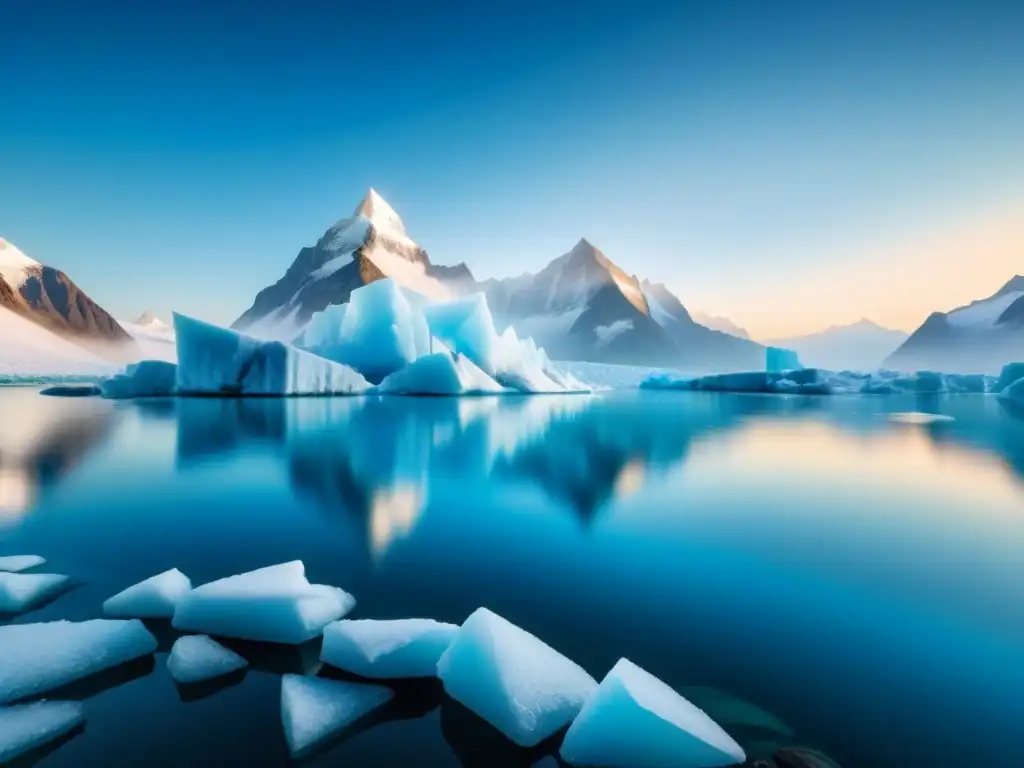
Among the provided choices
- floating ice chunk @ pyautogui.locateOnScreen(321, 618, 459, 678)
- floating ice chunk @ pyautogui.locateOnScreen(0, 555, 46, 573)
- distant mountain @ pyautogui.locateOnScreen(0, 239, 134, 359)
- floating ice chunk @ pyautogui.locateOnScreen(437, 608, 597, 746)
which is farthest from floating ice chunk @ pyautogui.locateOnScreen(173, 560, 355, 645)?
distant mountain @ pyautogui.locateOnScreen(0, 239, 134, 359)

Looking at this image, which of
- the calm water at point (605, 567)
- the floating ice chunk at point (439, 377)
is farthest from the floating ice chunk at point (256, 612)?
the floating ice chunk at point (439, 377)

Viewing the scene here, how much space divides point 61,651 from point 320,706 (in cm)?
91

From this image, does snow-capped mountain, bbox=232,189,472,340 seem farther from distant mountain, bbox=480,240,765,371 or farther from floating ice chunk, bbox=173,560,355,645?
floating ice chunk, bbox=173,560,355,645

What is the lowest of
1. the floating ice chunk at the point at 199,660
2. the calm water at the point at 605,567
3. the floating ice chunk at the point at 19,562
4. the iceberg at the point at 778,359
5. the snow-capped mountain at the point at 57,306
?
the calm water at the point at 605,567

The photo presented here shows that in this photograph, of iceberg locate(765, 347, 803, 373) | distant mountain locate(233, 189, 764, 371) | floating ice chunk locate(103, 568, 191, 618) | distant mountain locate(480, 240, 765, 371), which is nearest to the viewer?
floating ice chunk locate(103, 568, 191, 618)

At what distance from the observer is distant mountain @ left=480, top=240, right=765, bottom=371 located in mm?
104250

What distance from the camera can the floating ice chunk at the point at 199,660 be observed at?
1.69 m

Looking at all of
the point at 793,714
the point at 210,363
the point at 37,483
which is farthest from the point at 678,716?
the point at 210,363

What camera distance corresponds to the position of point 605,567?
112 inches

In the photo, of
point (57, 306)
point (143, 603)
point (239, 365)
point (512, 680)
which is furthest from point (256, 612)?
point (57, 306)

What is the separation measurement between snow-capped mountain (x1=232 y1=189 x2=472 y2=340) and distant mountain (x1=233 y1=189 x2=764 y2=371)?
209 millimetres

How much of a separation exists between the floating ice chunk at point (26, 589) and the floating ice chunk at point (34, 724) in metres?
0.94

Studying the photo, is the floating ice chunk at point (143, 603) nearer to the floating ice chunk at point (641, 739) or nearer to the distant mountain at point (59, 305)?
the floating ice chunk at point (641, 739)

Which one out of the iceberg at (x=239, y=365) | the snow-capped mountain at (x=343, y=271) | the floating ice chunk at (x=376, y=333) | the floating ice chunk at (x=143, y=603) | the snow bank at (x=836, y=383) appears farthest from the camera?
the snow-capped mountain at (x=343, y=271)
